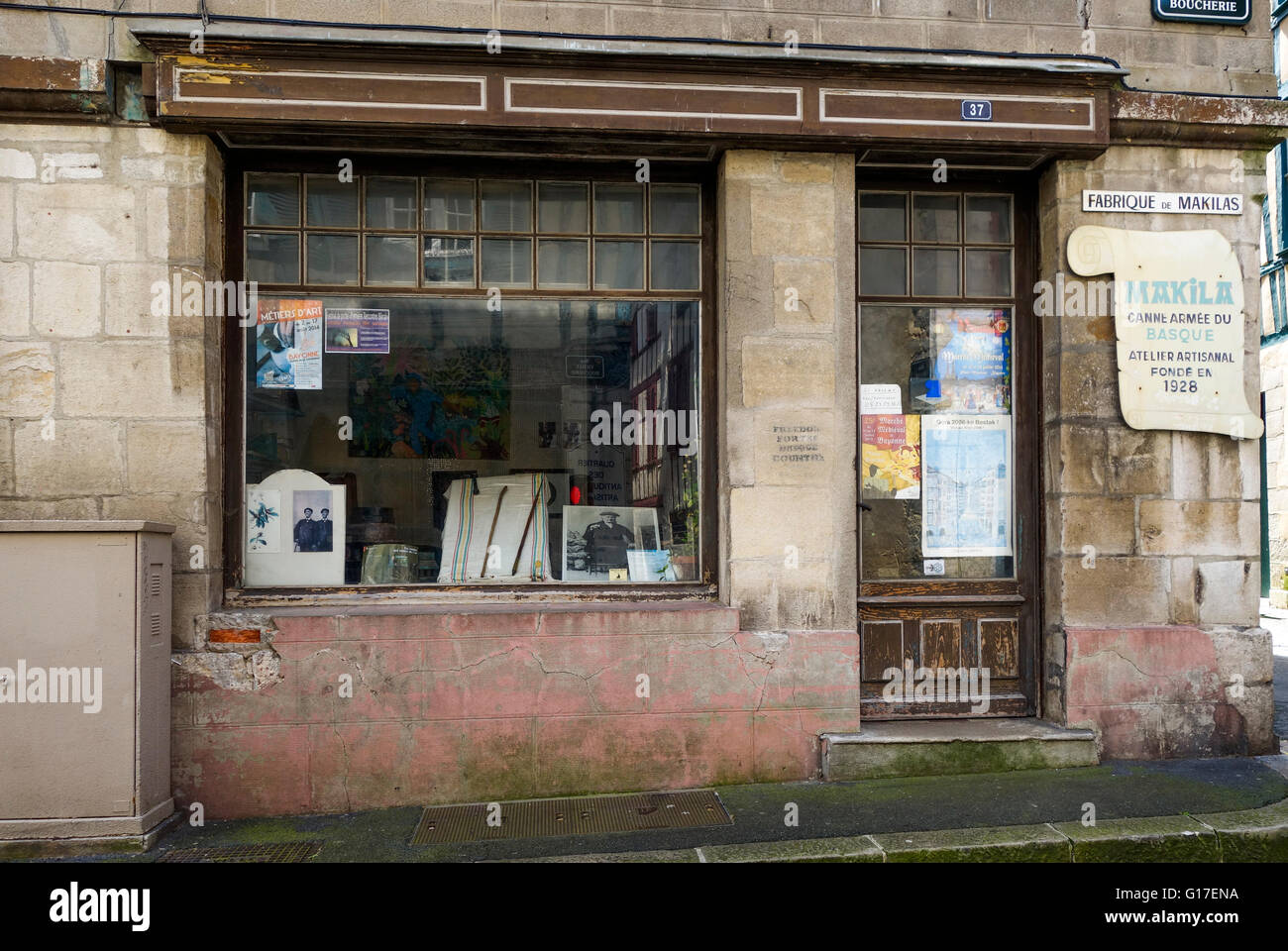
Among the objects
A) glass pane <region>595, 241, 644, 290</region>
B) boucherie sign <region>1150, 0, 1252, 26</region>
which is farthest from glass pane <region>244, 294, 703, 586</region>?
boucherie sign <region>1150, 0, 1252, 26</region>

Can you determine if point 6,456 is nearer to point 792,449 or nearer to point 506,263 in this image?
point 506,263

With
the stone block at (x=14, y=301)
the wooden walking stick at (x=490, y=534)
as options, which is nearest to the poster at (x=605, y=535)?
the wooden walking stick at (x=490, y=534)

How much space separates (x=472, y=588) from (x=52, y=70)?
11.9 ft

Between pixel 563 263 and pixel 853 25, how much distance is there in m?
2.22

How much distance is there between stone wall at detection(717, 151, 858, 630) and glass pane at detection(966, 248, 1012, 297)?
1.08 metres

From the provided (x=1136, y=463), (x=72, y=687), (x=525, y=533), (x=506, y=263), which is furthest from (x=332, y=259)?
(x=1136, y=463)

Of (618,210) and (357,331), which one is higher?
(618,210)

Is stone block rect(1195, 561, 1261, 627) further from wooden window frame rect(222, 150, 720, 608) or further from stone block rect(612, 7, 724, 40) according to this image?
stone block rect(612, 7, 724, 40)

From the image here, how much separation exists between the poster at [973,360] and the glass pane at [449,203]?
3.05m

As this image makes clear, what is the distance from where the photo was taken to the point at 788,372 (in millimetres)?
5734

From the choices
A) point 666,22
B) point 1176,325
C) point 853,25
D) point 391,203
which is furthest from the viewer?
point 1176,325

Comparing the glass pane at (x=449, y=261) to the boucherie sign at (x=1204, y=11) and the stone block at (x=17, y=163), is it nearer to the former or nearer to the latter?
the stone block at (x=17, y=163)

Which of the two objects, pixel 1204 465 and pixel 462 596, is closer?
pixel 462 596

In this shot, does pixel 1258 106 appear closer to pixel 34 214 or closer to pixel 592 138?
pixel 592 138
